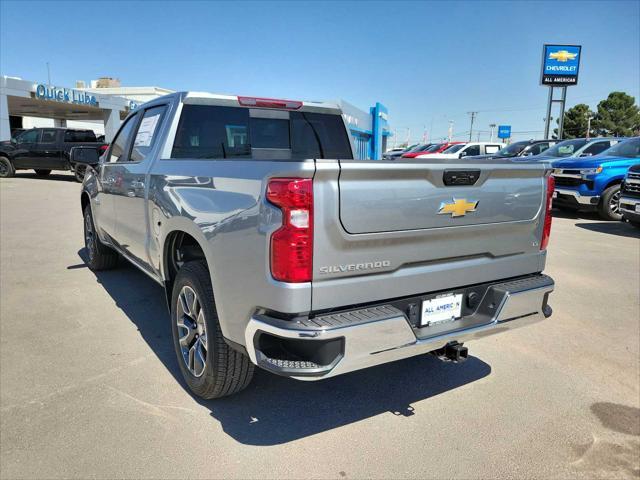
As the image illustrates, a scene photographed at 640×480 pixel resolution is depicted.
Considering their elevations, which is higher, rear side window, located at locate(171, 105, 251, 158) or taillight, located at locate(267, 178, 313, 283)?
rear side window, located at locate(171, 105, 251, 158)

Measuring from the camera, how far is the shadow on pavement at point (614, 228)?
9.66 metres

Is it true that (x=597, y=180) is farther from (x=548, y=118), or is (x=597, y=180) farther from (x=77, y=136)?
(x=548, y=118)

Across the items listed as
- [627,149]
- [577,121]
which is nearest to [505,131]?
[577,121]

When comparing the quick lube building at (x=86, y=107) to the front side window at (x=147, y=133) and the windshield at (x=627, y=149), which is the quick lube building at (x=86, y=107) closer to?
the windshield at (x=627, y=149)

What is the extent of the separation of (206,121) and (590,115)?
254ft

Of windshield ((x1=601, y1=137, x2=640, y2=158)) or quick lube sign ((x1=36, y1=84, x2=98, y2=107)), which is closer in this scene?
windshield ((x1=601, y1=137, x2=640, y2=158))

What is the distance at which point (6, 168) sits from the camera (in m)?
19.8

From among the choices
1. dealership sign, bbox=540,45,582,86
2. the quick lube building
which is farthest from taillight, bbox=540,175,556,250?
dealership sign, bbox=540,45,582,86

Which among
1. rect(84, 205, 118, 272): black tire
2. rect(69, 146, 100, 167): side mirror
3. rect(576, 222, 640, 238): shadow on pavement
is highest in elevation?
rect(69, 146, 100, 167): side mirror

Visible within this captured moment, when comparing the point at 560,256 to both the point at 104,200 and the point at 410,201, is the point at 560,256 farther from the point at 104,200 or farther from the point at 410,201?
the point at 104,200

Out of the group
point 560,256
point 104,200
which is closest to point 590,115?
A: point 560,256

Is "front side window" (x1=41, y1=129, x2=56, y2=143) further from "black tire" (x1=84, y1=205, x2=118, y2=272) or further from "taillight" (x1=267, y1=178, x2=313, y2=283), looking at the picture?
"taillight" (x1=267, y1=178, x2=313, y2=283)

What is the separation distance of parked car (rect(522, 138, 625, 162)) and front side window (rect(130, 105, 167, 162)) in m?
11.0

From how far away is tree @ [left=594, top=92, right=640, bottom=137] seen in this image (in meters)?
68.4
